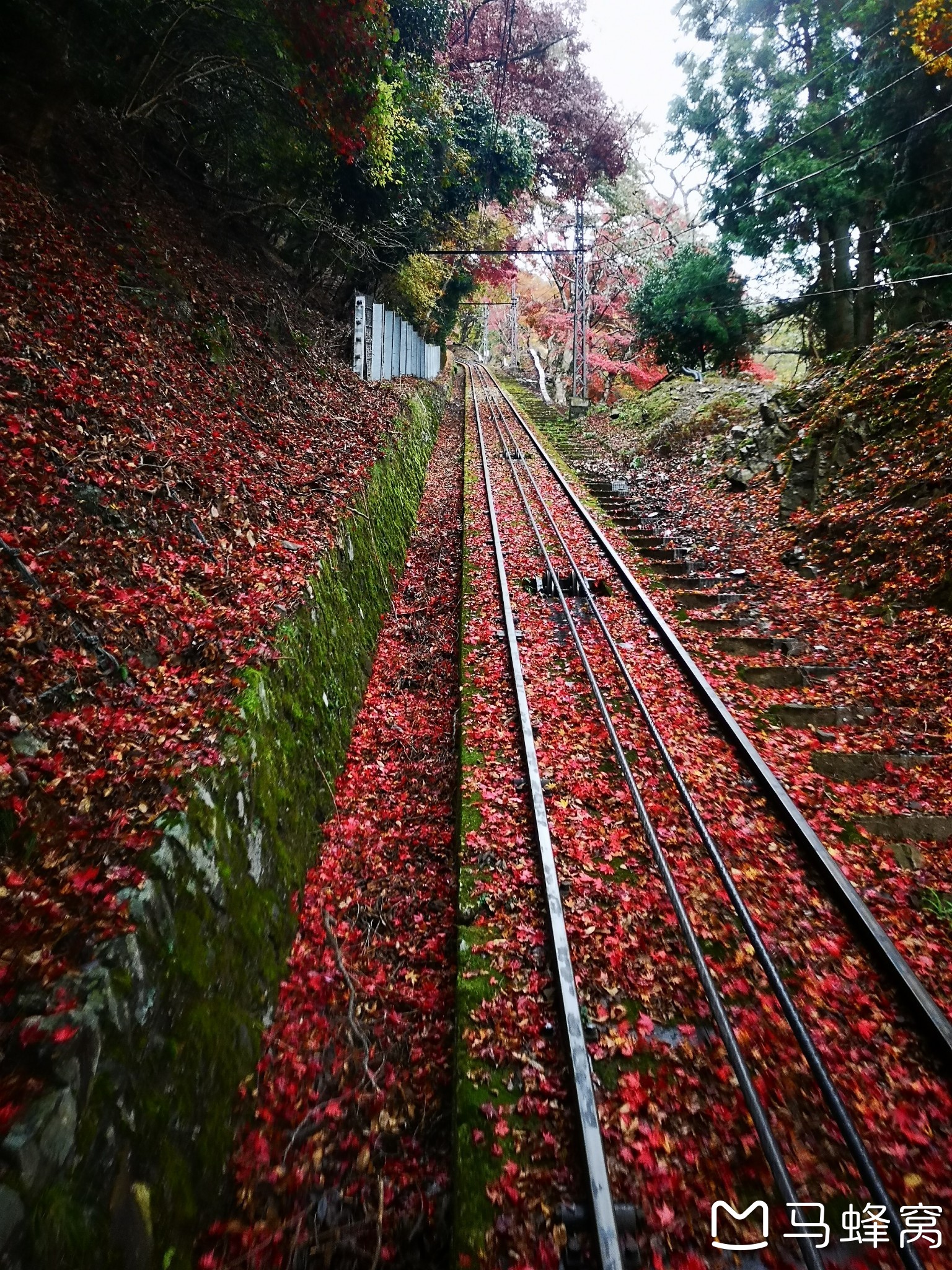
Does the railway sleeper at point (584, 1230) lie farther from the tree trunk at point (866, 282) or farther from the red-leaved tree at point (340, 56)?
the tree trunk at point (866, 282)

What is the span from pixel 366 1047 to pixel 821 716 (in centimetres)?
513

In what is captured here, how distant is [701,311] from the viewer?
14727 millimetres

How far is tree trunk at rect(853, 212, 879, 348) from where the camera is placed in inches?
458

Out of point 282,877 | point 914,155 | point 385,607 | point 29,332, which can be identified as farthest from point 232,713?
point 914,155

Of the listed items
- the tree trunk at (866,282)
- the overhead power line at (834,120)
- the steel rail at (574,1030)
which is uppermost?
the overhead power line at (834,120)

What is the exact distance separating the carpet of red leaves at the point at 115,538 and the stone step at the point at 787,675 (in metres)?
5.03

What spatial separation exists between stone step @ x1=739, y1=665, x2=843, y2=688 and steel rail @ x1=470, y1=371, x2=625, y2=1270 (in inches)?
106

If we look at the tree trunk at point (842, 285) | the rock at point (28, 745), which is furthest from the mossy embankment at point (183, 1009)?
the tree trunk at point (842, 285)

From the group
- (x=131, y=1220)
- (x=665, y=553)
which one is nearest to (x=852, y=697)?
(x=665, y=553)

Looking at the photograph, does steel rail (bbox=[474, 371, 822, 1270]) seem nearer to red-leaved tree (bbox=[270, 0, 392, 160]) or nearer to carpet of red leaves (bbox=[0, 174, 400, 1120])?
carpet of red leaves (bbox=[0, 174, 400, 1120])

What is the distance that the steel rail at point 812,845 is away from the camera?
336 centimetres

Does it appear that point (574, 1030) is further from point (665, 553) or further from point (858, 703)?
point (665, 553)

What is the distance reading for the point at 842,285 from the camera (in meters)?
12.6

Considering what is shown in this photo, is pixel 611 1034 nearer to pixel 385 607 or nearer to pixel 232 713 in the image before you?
pixel 232 713
